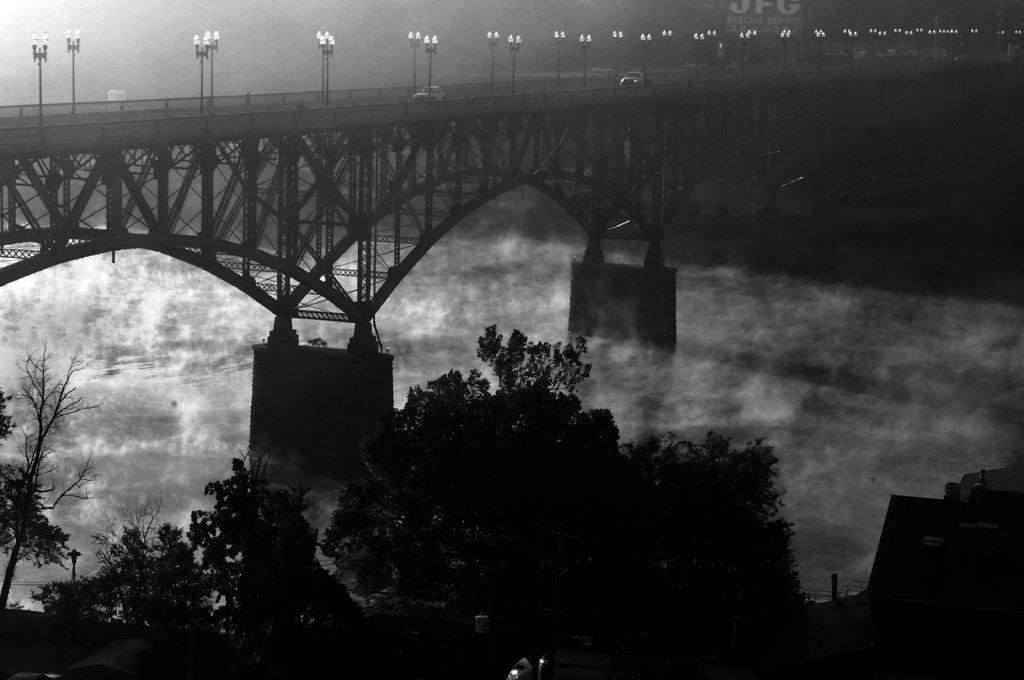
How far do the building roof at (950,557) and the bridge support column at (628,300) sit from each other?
5819cm

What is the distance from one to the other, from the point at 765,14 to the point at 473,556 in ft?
441

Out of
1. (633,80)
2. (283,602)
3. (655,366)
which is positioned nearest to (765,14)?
(633,80)

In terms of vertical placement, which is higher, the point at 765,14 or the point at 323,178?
the point at 765,14

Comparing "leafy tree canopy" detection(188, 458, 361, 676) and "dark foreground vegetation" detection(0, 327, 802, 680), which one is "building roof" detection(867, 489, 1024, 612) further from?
"leafy tree canopy" detection(188, 458, 361, 676)

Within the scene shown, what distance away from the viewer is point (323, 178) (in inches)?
2101

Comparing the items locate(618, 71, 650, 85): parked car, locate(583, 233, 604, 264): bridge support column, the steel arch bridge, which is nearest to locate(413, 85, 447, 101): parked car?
the steel arch bridge

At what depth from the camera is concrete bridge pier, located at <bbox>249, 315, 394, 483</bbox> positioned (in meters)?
57.1

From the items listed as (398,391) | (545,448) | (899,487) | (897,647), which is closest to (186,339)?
(398,391)

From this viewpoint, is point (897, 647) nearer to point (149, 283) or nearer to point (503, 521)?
point (503, 521)

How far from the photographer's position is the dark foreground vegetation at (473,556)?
31.3 metres

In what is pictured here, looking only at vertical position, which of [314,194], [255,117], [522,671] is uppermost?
[255,117]

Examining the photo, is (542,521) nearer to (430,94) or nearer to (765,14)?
(430,94)

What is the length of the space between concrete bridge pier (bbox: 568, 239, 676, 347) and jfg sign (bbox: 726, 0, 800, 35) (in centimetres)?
7480

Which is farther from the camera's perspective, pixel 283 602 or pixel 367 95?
pixel 367 95
